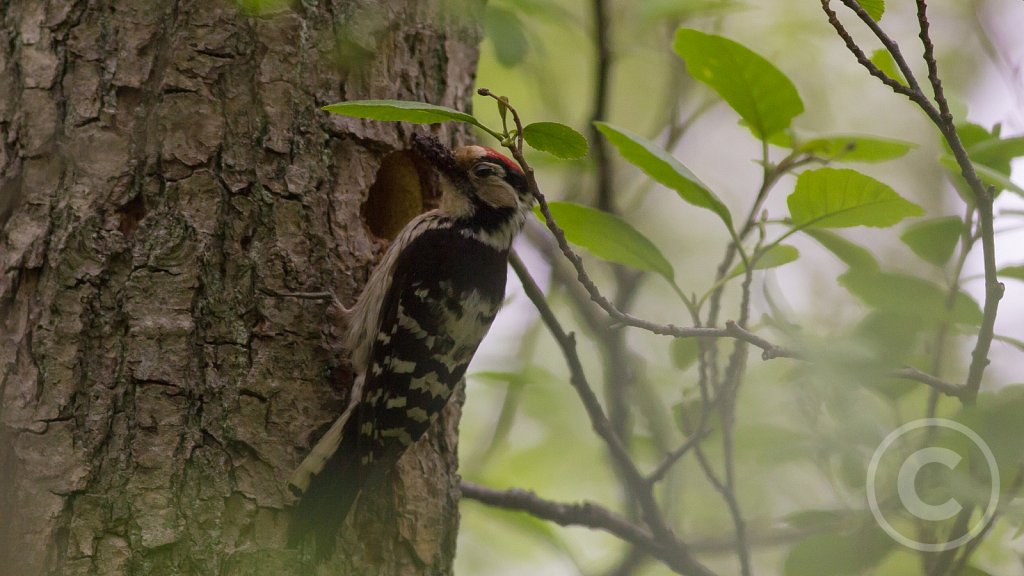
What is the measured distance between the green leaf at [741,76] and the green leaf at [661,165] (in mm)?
221

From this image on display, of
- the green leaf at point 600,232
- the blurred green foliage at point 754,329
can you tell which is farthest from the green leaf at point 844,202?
the green leaf at point 600,232

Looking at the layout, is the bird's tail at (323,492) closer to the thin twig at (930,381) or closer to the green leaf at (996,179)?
the thin twig at (930,381)

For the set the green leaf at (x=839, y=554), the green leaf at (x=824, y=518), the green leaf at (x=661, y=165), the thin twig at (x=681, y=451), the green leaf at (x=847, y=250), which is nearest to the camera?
the green leaf at (x=839, y=554)

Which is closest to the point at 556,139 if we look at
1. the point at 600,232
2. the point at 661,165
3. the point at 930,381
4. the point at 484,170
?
the point at 661,165

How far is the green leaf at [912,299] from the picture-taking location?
2.12m

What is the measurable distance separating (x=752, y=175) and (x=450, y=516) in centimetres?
679

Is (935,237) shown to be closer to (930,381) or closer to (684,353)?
(930,381)

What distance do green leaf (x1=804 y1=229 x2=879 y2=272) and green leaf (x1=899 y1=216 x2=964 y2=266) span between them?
0.10 metres

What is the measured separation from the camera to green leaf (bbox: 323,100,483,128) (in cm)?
172

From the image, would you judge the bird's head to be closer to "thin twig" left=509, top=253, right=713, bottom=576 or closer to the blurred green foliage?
the blurred green foliage

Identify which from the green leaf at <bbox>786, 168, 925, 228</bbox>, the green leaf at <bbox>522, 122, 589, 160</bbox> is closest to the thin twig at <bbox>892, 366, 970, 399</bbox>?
the green leaf at <bbox>786, 168, 925, 228</bbox>

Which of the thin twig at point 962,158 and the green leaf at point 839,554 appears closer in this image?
the thin twig at point 962,158

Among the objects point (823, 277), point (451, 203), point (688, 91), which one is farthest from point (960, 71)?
point (451, 203)

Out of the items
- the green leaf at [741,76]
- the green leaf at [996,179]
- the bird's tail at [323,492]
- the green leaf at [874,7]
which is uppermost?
the green leaf at [874,7]
